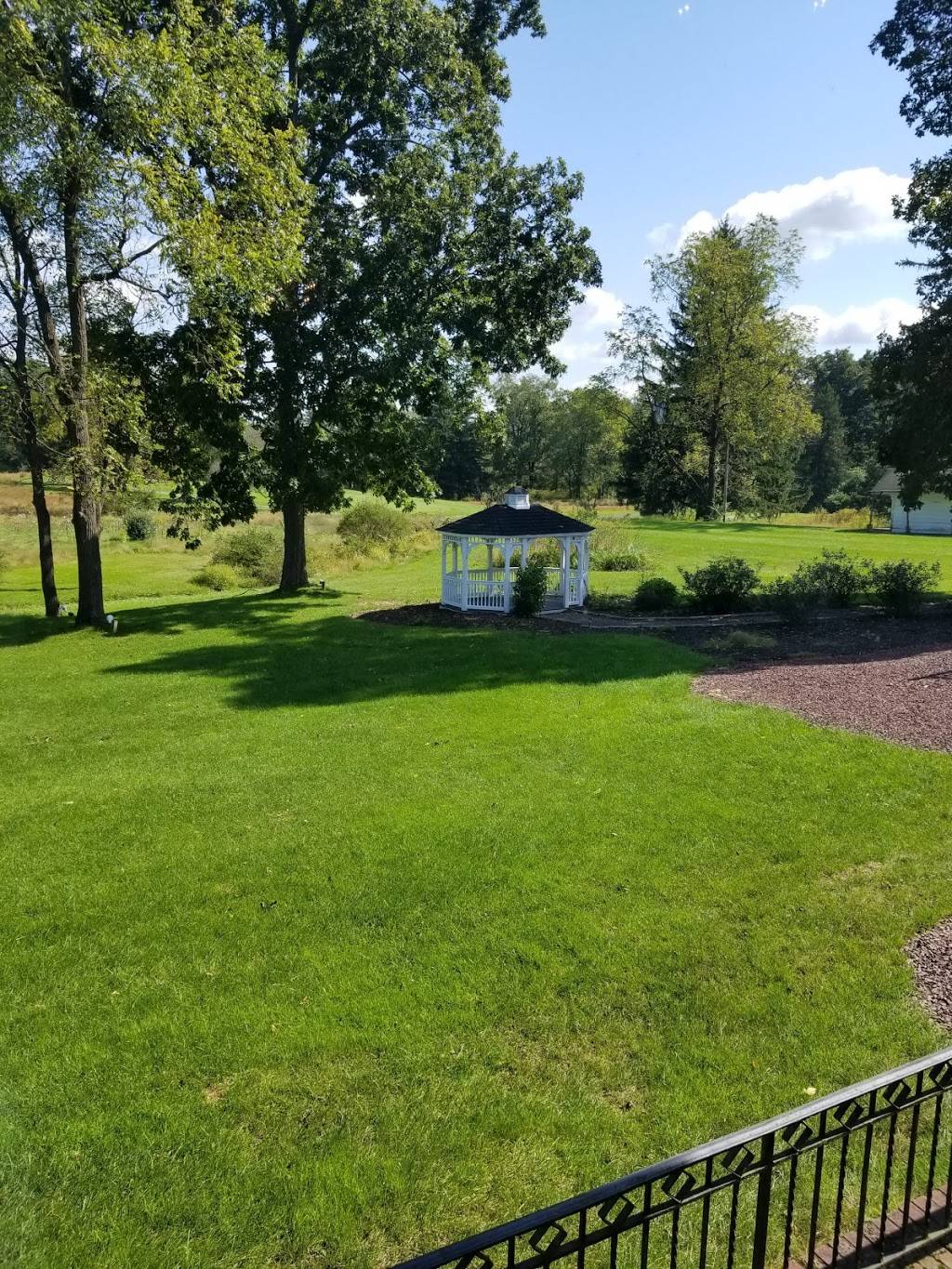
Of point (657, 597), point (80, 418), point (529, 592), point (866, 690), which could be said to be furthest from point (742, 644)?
point (80, 418)

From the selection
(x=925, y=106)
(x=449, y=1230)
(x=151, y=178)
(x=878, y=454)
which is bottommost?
(x=449, y=1230)

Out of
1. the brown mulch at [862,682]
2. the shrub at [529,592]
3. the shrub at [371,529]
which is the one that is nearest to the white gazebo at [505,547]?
the shrub at [529,592]

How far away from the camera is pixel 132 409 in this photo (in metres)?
17.3

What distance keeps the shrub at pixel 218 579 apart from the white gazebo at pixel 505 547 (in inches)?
478

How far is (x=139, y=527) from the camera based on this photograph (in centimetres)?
4503

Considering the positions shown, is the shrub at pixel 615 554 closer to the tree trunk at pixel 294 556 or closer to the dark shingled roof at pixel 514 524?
the dark shingled roof at pixel 514 524

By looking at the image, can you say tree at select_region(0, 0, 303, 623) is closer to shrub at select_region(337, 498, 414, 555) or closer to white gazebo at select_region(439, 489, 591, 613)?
white gazebo at select_region(439, 489, 591, 613)

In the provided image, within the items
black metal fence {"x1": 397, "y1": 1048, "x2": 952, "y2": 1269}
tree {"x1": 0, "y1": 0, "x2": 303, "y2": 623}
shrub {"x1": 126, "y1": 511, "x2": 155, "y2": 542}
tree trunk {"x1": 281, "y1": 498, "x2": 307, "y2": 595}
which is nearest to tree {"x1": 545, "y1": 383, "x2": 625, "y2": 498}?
shrub {"x1": 126, "y1": 511, "x2": 155, "y2": 542}

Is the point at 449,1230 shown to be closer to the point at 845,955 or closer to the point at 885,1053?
the point at 885,1053

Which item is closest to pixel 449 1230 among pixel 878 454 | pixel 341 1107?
pixel 341 1107

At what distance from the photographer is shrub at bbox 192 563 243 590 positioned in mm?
30719

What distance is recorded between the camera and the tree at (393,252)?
20844 millimetres

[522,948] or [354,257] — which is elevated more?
[354,257]

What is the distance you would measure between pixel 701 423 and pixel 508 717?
48649 millimetres
